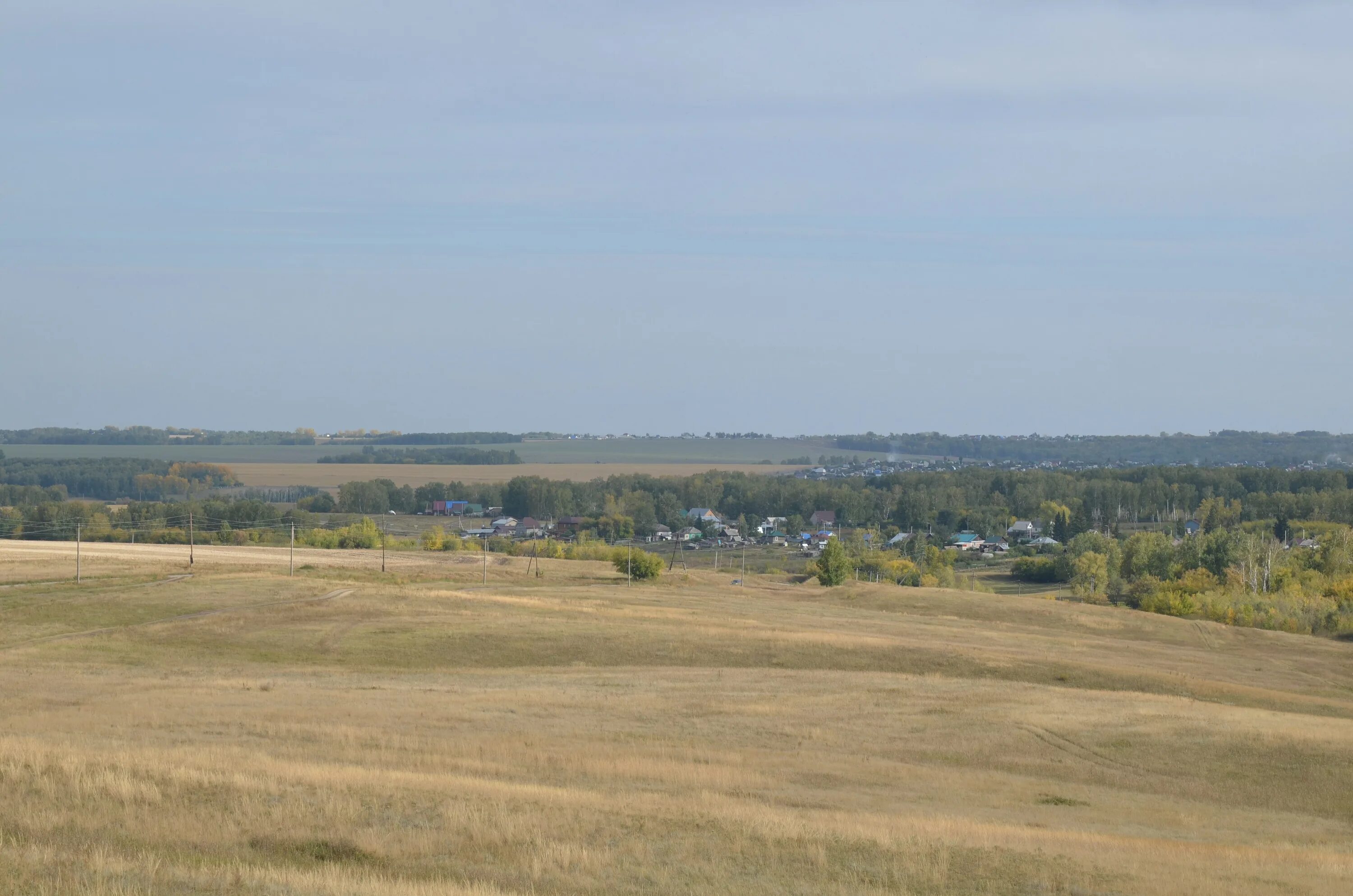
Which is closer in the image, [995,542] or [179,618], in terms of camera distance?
[179,618]

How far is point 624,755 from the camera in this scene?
80.1 feet

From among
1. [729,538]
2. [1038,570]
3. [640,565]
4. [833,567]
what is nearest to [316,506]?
[729,538]

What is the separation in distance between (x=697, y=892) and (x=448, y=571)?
8410 cm

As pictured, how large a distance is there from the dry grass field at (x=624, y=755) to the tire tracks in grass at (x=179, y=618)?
351 mm

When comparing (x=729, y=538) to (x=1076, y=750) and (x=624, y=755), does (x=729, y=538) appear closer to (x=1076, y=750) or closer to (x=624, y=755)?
(x=1076, y=750)

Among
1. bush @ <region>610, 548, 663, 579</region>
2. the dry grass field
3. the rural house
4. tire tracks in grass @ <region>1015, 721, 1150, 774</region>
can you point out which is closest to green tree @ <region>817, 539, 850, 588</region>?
bush @ <region>610, 548, 663, 579</region>

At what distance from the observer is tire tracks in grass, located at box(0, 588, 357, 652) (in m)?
45.6

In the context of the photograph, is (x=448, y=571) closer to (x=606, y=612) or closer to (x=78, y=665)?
(x=606, y=612)

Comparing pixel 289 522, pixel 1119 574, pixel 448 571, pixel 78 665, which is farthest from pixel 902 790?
pixel 289 522

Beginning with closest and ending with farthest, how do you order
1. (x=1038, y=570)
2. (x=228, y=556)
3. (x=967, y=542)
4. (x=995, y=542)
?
1. (x=228, y=556)
2. (x=1038, y=570)
3. (x=967, y=542)
4. (x=995, y=542)

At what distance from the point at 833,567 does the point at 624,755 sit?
84029 mm

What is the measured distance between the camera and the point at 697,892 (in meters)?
13.4

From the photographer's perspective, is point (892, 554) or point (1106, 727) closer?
point (1106, 727)

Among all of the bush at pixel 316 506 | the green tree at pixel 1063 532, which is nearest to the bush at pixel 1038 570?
the green tree at pixel 1063 532
